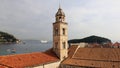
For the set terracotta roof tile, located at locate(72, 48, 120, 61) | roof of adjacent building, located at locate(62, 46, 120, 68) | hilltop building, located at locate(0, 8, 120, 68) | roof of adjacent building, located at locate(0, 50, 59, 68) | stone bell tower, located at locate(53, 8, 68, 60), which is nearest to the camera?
roof of adjacent building, located at locate(0, 50, 59, 68)

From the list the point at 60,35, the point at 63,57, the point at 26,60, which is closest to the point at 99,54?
the point at 63,57

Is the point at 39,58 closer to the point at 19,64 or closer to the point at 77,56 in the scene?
the point at 19,64

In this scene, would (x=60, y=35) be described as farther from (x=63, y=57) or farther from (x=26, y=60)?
(x=26, y=60)

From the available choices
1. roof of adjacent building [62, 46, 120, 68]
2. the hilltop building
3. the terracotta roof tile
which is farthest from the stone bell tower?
the terracotta roof tile

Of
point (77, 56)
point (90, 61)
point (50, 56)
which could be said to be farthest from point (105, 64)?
point (50, 56)

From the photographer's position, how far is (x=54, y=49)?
35.6m

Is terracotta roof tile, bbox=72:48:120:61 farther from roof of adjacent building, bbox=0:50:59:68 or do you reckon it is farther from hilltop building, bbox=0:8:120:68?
roof of adjacent building, bbox=0:50:59:68

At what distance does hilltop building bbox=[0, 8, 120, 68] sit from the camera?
27456mm

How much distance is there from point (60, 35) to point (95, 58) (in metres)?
8.90

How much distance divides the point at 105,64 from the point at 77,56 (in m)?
6.87

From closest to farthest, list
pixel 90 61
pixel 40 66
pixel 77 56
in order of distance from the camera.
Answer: pixel 40 66 → pixel 90 61 → pixel 77 56

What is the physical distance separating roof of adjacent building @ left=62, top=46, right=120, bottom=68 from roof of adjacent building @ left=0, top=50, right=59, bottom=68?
406 centimetres

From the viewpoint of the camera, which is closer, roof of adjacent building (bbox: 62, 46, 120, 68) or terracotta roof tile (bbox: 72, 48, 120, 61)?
roof of adjacent building (bbox: 62, 46, 120, 68)

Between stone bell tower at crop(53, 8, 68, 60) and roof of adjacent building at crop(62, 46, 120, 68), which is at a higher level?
stone bell tower at crop(53, 8, 68, 60)
